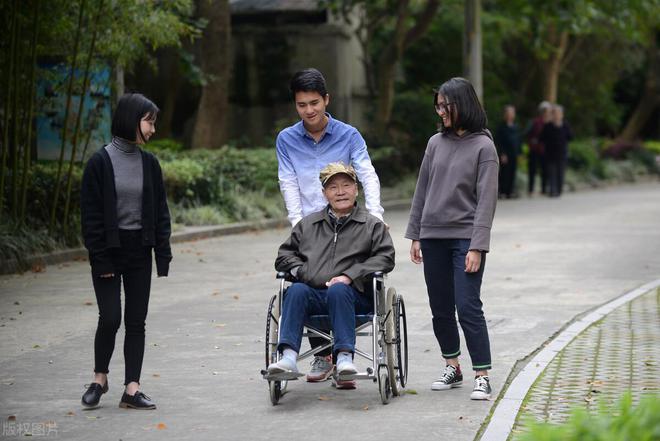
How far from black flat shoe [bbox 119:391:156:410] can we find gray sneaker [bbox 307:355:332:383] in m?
1.14

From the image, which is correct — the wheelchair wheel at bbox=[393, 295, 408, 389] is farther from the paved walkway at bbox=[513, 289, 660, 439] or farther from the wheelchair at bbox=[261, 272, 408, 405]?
the paved walkway at bbox=[513, 289, 660, 439]

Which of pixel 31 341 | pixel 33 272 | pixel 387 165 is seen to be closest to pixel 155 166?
pixel 31 341

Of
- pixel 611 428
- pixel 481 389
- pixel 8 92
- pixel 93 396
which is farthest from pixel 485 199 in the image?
pixel 8 92

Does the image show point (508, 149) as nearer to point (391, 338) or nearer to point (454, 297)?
point (454, 297)

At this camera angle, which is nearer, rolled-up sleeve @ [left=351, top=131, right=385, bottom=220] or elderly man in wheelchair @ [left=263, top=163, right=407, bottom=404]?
elderly man in wheelchair @ [left=263, top=163, right=407, bottom=404]

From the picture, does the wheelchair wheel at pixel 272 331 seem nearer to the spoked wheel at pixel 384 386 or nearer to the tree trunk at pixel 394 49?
the spoked wheel at pixel 384 386

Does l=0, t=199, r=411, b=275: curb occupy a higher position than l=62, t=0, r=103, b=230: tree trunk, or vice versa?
l=62, t=0, r=103, b=230: tree trunk

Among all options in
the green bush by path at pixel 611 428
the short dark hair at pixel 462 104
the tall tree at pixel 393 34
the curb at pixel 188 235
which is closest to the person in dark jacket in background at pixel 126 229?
the short dark hair at pixel 462 104

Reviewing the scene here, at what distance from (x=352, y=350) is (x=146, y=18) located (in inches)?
396

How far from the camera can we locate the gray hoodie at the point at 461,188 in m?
7.01

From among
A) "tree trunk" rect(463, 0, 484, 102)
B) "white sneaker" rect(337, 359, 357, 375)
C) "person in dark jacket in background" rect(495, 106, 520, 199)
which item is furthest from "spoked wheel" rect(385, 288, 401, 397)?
"person in dark jacket in background" rect(495, 106, 520, 199)

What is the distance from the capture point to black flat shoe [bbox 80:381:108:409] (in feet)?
22.3

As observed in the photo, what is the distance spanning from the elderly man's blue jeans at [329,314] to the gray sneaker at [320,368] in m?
0.83

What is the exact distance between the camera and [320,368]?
763 cm
